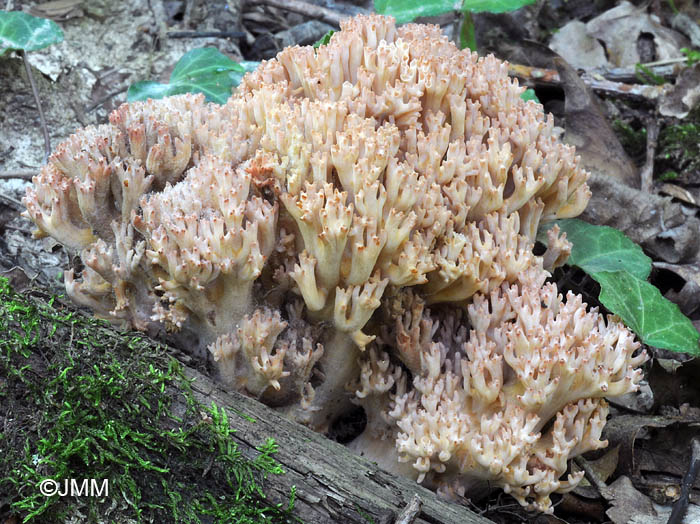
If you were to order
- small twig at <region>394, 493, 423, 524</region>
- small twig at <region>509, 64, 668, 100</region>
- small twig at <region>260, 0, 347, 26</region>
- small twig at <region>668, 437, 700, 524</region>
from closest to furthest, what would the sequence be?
1. small twig at <region>394, 493, 423, 524</region>
2. small twig at <region>668, 437, 700, 524</region>
3. small twig at <region>509, 64, 668, 100</region>
4. small twig at <region>260, 0, 347, 26</region>

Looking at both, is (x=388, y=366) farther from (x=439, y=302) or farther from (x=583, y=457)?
(x=583, y=457)

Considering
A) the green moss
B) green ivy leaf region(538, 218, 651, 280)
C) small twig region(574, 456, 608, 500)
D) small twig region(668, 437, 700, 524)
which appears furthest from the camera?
green ivy leaf region(538, 218, 651, 280)

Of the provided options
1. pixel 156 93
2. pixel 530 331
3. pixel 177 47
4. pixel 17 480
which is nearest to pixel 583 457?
pixel 530 331

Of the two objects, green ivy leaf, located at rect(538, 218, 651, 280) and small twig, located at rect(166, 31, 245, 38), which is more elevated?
small twig, located at rect(166, 31, 245, 38)

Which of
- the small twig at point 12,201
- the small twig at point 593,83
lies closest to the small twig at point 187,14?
the small twig at point 12,201

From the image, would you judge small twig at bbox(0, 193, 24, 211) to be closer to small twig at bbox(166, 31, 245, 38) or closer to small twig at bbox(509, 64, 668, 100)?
small twig at bbox(166, 31, 245, 38)

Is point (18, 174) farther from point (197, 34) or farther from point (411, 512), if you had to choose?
point (411, 512)

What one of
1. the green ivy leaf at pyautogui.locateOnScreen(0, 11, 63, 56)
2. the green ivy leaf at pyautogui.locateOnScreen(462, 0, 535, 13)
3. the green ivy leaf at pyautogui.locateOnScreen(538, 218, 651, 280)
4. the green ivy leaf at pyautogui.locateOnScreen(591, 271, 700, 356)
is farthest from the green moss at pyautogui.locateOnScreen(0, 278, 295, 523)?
the green ivy leaf at pyautogui.locateOnScreen(462, 0, 535, 13)
